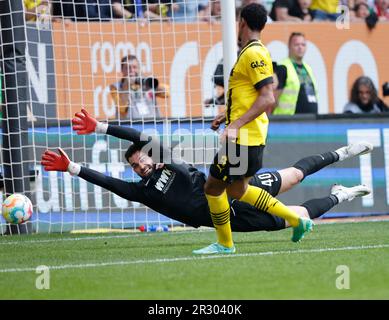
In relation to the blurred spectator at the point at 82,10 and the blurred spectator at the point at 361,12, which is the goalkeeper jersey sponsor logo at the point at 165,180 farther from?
the blurred spectator at the point at 361,12

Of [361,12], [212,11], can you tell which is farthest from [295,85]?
[361,12]

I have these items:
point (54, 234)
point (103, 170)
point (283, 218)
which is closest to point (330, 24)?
point (103, 170)

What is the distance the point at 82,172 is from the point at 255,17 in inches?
94.0

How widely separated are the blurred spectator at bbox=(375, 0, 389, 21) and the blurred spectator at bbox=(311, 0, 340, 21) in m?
1.04

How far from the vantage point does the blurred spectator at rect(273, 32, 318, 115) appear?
14.6 meters

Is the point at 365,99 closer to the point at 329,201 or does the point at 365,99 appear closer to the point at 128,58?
the point at 128,58

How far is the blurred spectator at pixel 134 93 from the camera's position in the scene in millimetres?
13344

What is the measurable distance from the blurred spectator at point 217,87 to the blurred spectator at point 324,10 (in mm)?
3842

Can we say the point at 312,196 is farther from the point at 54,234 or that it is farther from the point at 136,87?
the point at 54,234

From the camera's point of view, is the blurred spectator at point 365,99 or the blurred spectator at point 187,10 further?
the blurred spectator at point 365,99

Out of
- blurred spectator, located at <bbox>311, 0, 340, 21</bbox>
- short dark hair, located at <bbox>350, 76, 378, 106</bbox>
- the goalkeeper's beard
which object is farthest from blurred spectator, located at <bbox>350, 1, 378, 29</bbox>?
the goalkeeper's beard

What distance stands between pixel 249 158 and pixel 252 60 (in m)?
0.82

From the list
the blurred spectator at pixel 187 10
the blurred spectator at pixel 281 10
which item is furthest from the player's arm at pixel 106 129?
the blurred spectator at pixel 281 10

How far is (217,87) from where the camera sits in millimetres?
14266
